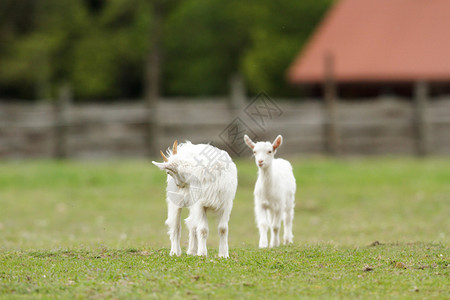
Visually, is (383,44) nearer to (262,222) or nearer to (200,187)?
(262,222)

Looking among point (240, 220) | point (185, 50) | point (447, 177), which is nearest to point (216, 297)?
point (240, 220)

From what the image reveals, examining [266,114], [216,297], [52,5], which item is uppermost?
[52,5]

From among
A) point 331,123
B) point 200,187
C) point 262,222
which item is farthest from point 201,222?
point 331,123

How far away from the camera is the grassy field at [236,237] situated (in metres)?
8.88

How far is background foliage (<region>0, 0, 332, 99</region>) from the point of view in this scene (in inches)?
1606

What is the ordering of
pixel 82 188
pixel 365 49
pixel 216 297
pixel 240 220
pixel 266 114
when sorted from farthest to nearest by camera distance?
1. pixel 365 49
2. pixel 266 114
3. pixel 82 188
4. pixel 240 220
5. pixel 216 297

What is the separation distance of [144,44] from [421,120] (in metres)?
19.9

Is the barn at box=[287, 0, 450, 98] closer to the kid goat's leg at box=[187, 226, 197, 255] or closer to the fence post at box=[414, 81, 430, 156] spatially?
the fence post at box=[414, 81, 430, 156]

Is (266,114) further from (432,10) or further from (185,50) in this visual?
(185,50)

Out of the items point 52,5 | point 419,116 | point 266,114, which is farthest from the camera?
point 52,5

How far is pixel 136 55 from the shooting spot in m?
45.3

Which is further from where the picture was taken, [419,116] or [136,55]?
[136,55]

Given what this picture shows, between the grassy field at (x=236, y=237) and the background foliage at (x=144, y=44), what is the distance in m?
14.3

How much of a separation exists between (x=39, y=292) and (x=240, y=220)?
10.7 metres
